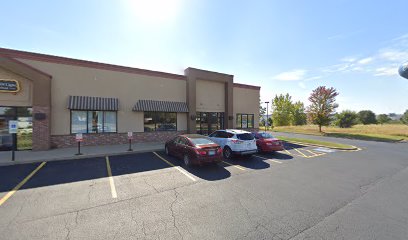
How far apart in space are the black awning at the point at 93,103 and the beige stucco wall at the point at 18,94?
2233mm

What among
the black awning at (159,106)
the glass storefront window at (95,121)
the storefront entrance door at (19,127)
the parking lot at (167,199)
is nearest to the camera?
the parking lot at (167,199)

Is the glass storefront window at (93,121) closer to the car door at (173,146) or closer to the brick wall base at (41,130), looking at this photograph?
the brick wall base at (41,130)

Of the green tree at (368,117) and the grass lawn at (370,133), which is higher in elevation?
the green tree at (368,117)

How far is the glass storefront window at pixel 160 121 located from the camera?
15.4 meters

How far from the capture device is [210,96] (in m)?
18.8

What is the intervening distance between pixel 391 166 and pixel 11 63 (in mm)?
22232

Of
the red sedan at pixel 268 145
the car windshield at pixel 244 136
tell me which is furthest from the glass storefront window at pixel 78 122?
the red sedan at pixel 268 145

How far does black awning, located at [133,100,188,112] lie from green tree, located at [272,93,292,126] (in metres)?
40.1

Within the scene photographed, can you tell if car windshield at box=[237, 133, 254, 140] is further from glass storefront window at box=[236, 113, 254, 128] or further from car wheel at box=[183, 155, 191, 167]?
glass storefront window at box=[236, 113, 254, 128]

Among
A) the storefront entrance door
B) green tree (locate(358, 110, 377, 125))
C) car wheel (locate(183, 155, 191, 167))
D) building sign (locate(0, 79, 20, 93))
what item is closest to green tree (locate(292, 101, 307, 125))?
green tree (locate(358, 110, 377, 125))

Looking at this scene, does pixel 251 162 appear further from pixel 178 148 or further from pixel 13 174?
pixel 13 174

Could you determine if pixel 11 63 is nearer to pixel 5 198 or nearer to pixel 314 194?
pixel 5 198

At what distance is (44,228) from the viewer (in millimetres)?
3707

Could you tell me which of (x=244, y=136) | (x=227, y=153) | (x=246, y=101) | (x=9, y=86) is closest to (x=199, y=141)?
(x=227, y=153)
